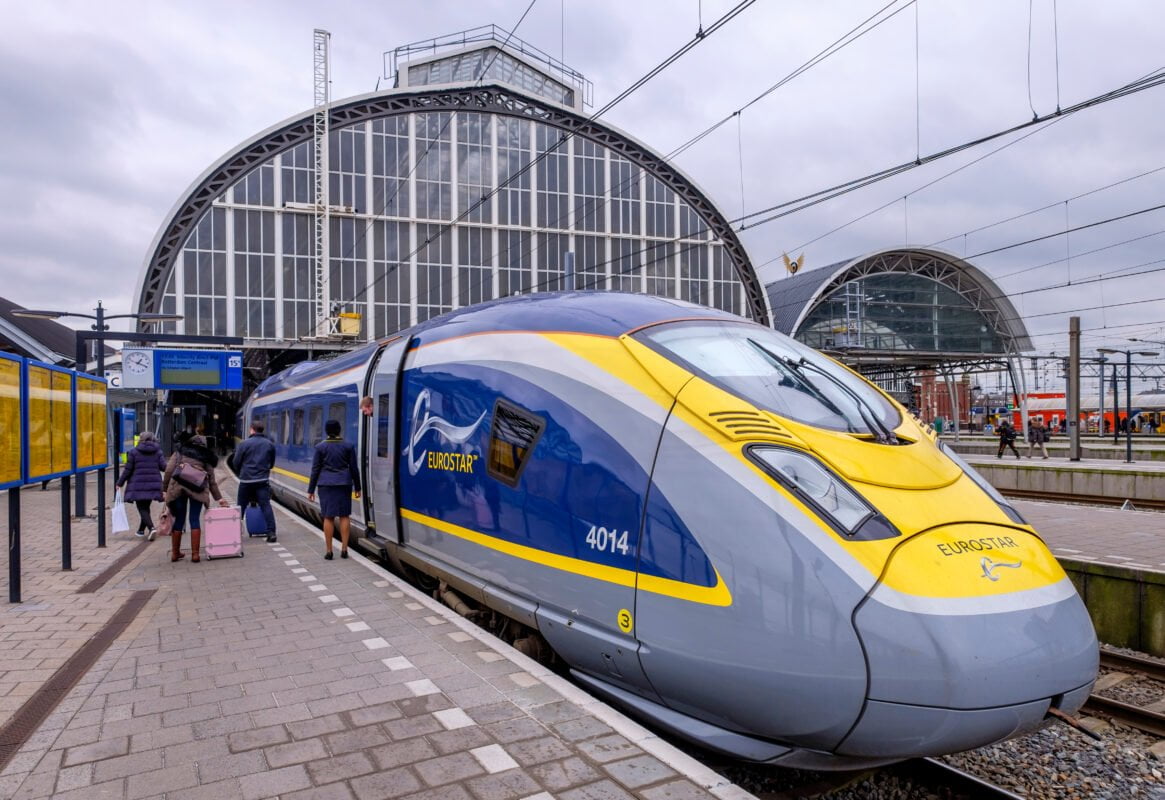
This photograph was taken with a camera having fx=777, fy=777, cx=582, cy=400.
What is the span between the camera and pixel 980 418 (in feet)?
237

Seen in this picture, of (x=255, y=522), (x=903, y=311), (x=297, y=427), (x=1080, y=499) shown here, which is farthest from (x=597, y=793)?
(x=903, y=311)

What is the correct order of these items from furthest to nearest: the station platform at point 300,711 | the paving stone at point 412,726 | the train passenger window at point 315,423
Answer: the train passenger window at point 315,423, the paving stone at point 412,726, the station platform at point 300,711

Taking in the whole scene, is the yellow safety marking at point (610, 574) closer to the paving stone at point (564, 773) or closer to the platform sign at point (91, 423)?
the paving stone at point (564, 773)

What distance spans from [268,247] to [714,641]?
38.5 m

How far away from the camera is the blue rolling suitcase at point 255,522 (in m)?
11.5

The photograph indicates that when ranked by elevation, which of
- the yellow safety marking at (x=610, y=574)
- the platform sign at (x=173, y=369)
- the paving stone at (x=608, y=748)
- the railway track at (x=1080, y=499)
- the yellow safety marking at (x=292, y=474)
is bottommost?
the railway track at (x=1080, y=499)

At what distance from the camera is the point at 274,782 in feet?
11.3

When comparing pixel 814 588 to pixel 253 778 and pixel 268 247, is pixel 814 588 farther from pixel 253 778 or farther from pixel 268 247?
pixel 268 247

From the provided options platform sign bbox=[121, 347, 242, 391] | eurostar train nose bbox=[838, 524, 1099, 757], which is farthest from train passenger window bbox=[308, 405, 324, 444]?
eurostar train nose bbox=[838, 524, 1099, 757]

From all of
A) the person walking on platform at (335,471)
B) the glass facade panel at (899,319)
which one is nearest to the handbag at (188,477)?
the person walking on platform at (335,471)

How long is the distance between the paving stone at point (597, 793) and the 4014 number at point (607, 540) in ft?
3.90

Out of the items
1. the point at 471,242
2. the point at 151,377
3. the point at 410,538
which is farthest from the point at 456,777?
the point at 471,242

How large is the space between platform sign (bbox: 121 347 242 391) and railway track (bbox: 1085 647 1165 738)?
20755 mm

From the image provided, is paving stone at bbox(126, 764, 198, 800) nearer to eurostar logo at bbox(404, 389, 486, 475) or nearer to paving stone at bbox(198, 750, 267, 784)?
paving stone at bbox(198, 750, 267, 784)
